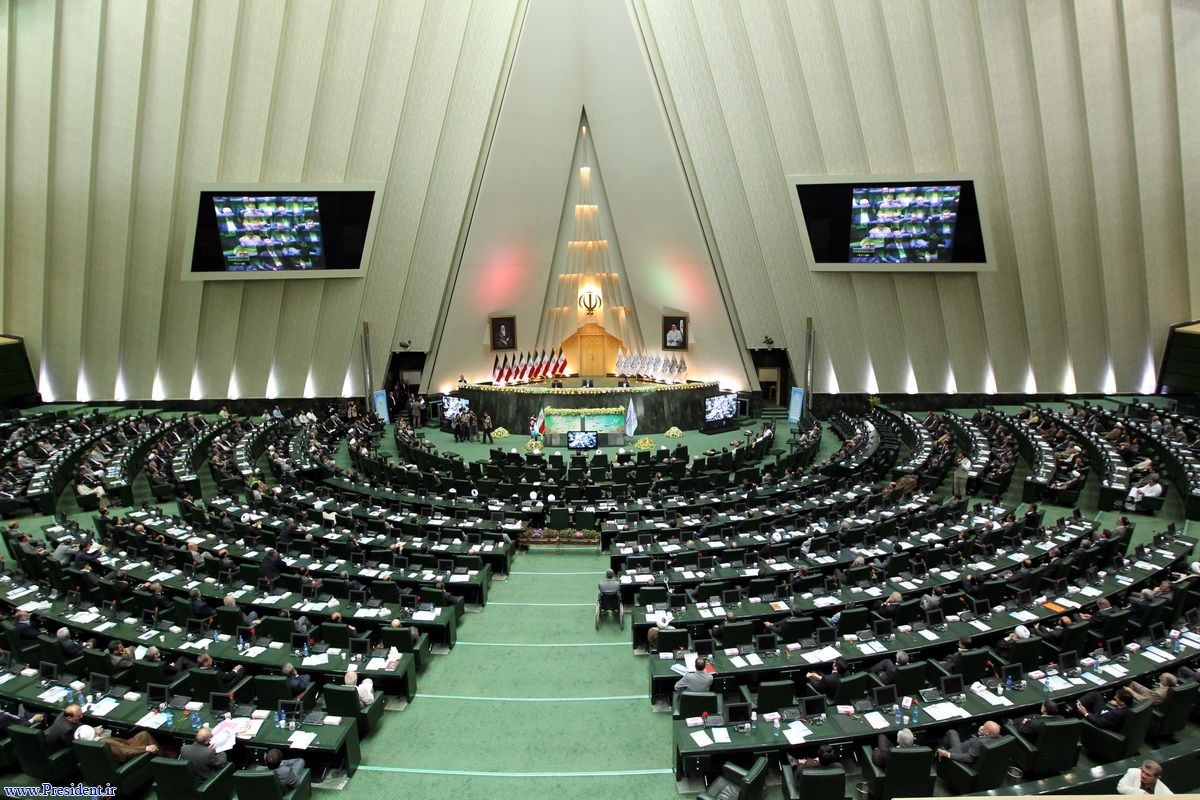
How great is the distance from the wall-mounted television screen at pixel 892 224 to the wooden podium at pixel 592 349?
11.8 meters

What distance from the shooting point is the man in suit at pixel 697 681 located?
8.46 m

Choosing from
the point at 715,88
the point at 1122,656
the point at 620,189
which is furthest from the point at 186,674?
the point at 620,189

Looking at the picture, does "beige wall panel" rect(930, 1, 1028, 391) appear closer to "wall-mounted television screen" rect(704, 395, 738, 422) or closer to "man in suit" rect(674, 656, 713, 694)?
"wall-mounted television screen" rect(704, 395, 738, 422)

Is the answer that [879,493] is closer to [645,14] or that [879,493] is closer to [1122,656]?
[1122,656]

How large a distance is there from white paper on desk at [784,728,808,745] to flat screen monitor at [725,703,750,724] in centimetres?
44

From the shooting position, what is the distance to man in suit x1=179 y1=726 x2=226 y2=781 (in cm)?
702

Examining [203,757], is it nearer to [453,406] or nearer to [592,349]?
[453,406]

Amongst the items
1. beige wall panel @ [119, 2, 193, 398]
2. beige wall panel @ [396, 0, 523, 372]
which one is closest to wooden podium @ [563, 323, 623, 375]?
beige wall panel @ [396, 0, 523, 372]

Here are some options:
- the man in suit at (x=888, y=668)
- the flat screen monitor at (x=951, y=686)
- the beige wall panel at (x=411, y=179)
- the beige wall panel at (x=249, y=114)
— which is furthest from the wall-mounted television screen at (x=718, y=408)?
the flat screen monitor at (x=951, y=686)

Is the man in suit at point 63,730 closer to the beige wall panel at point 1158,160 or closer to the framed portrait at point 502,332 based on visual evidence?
the framed portrait at point 502,332

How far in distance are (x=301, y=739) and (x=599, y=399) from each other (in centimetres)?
2132

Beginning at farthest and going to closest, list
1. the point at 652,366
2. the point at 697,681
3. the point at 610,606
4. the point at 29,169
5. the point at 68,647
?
the point at 652,366 → the point at 29,169 → the point at 610,606 → the point at 68,647 → the point at 697,681

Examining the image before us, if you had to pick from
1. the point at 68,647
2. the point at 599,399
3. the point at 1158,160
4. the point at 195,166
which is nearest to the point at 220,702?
the point at 68,647
